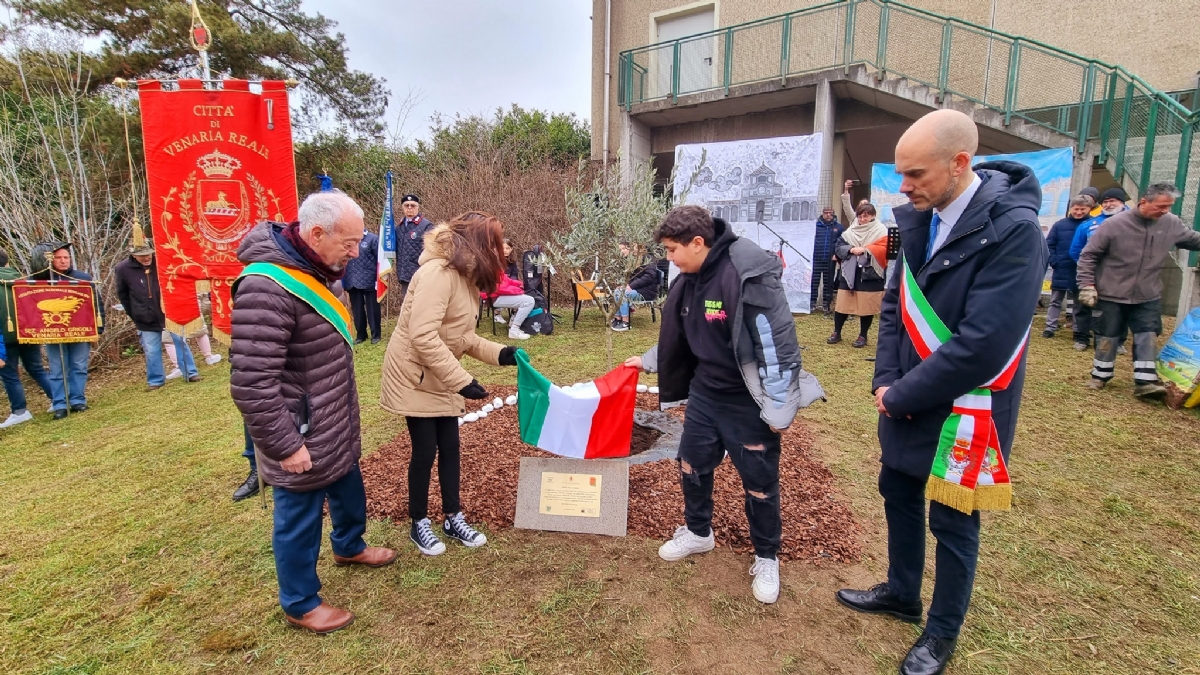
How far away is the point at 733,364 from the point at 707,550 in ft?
3.87

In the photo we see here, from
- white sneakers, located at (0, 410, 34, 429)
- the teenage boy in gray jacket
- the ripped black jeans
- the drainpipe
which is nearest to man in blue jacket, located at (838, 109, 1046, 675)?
the teenage boy in gray jacket

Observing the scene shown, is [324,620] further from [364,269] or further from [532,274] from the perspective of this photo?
[532,274]

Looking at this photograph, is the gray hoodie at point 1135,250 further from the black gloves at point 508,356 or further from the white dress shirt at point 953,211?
the black gloves at point 508,356

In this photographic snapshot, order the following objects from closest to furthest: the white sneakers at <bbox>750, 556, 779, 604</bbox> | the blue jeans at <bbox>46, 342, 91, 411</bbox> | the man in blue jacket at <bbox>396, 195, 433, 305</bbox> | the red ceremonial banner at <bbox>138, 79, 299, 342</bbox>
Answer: the white sneakers at <bbox>750, 556, 779, 604</bbox>, the red ceremonial banner at <bbox>138, 79, 299, 342</bbox>, the blue jeans at <bbox>46, 342, 91, 411</bbox>, the man in blue jacket at <bbox>396, 195, 433, 305</bbox>

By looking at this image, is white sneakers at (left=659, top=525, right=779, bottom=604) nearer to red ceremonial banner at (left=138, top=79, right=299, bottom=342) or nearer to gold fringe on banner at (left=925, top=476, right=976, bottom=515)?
gold fringe on banner at (left=925, top=476, right=976, bottom=515)

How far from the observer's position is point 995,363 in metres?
1.87

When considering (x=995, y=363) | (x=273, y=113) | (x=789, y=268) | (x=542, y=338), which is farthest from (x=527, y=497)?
(x=789, y=268)

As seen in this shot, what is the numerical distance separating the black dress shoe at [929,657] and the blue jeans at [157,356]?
860 centimetres

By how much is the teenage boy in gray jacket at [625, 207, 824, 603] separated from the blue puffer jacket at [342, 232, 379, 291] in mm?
7401

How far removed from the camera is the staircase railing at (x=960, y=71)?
8.74 metres

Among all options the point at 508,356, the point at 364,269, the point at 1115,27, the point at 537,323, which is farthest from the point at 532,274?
the point at 1115,27

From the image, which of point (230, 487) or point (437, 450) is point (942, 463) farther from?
point (230, 487)

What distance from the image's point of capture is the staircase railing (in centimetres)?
874

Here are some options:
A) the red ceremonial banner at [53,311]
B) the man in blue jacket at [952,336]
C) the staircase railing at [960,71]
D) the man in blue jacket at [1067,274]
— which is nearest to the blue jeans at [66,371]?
the red ceremonial banner at [53,311]
